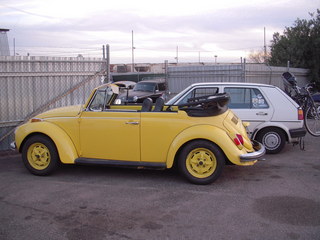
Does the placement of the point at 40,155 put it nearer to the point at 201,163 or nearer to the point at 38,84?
the point at 201,163

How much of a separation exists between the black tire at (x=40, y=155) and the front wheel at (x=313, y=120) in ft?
21.2

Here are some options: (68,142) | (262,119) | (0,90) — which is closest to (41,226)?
(68,142)

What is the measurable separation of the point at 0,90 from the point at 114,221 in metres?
5.31

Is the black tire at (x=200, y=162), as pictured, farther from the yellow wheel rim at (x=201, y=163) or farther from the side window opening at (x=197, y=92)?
the side window opening at (x=197, y=92)

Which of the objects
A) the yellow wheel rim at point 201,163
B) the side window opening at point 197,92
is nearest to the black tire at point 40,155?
the yellow wheel rim at point 201,163

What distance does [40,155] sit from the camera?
267 inches

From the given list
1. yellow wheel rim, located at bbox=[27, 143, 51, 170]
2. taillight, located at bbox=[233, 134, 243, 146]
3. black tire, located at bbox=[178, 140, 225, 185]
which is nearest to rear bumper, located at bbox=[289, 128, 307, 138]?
taillight, located at bbox=[233, 134, 243, 146]

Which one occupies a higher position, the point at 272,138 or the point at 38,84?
the point at 38,84

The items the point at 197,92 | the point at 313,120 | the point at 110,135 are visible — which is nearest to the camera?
the point at 110,135

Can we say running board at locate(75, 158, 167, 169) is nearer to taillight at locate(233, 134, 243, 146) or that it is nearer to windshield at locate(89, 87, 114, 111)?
windshield at locate(89, 87, 114, 111)

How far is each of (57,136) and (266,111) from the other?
15.0 ft

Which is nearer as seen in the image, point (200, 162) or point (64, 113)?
point (200, 162)

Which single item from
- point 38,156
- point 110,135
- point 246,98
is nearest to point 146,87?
point 246,98

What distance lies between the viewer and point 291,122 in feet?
27.8
